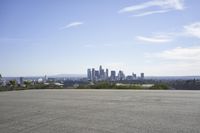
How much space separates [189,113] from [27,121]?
5.97m

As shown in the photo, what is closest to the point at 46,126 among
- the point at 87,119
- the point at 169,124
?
the point at 87,119

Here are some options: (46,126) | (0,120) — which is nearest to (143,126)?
(46,126)

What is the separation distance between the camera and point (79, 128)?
9.80m

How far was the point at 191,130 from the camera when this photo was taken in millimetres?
8992

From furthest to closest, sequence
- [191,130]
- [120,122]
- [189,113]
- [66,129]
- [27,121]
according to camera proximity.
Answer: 1. [189,113]
2. [27,121]
3. [120,122]
4. [66,129]
5. [191,130]

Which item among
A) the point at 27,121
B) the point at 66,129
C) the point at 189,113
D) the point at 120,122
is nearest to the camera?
the point at 66,129

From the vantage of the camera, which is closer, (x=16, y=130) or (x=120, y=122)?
(x=16, y=130)

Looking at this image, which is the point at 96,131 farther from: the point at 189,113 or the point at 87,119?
the point at 189,113

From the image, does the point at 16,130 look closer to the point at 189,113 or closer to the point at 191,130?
the point at 191,130

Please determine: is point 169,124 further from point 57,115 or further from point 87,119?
point 57,115

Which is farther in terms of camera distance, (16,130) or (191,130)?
(16,130)

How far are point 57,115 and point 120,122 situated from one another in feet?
10.4

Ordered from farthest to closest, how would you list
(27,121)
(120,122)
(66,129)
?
(27,121)
(120,122)
(66,129)

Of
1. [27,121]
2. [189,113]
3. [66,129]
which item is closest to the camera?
[66,129]
